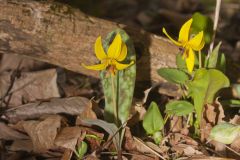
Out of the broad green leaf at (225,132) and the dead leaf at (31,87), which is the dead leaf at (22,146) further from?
the broad green leaf at (225,132)

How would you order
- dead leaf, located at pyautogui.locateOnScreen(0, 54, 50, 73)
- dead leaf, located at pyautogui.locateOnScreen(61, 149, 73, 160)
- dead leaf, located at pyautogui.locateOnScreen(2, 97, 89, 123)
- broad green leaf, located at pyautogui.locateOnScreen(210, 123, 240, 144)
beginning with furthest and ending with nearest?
dead leaf, located at pyautogui.locateOnScreen(0, 54, 50, 73), dead leaf, located at pyautogui.locateOnScreen(2, 97, 89, 123), dead leaf, located at pyautogui.locateOnScreen(61, 149, 73, 160), broad green leaf, located at pyautogui.locateOnScreen(210, 123, 240, 144)

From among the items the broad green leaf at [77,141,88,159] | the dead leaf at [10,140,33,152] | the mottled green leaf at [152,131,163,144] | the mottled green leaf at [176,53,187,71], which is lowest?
the dead leaf at [10,140,33,152]

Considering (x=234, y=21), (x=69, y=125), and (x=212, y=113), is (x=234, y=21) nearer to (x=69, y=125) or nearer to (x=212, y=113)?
(x=212, y=113)

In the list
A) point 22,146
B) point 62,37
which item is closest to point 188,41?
point 62,37

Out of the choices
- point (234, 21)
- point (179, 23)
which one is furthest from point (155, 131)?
point (234, 21)

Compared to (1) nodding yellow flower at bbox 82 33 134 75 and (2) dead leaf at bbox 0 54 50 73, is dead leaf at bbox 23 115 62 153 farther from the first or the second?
(2) dead leaf at bbox 0 54 50 73

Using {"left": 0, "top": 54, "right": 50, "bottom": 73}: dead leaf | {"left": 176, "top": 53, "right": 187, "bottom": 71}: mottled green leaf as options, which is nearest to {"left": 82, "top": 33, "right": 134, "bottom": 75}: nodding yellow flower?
{"left": 176, "top": 53, "right": 187, "bottom": 71}: mottled green leaf

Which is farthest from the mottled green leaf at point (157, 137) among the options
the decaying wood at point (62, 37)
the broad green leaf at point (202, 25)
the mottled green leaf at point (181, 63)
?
the broad green leaf at point (202, 25)

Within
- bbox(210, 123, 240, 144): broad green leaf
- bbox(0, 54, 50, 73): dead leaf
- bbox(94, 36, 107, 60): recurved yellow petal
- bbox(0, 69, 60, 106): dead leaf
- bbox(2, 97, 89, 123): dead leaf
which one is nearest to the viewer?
bbox(94, 36, 107, 60): recurved yellow petal
